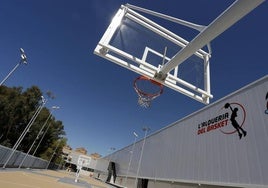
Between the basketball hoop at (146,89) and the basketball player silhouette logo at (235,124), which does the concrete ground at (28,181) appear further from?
the basketball player silhouette logo at (235,124)

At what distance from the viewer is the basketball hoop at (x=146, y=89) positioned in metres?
8.42

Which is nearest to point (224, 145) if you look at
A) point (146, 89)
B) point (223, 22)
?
point (146, 89)

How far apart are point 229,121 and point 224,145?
128cm

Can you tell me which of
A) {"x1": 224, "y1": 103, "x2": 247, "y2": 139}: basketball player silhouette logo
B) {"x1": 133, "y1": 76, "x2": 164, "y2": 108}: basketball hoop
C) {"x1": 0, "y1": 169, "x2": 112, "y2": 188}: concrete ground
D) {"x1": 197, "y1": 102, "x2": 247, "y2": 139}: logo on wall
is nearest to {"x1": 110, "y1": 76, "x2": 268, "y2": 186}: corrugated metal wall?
{"x1": 197, "y1": 102, "x2": 247, "y2": 139}: logo on wall

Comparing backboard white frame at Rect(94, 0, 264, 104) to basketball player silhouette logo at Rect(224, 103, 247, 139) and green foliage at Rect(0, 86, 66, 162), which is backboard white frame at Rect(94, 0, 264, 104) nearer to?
basketball player silhouette logo at Rect(224, 103, 247, 139)

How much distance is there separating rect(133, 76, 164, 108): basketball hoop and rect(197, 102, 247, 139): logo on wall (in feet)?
15.2

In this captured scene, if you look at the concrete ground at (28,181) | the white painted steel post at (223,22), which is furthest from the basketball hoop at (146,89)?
the concrete ground at (28,181)

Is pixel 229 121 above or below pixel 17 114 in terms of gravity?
below

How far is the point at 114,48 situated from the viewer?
23.6ft

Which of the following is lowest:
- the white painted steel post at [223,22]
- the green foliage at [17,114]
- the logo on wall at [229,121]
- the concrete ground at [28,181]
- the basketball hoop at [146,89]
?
the concrete ground at [28,181]

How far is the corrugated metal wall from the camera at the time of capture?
8852 millimetres

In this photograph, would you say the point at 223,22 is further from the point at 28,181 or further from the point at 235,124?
the point at 28,181

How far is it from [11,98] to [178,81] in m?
49.8

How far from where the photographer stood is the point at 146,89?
869 cm
